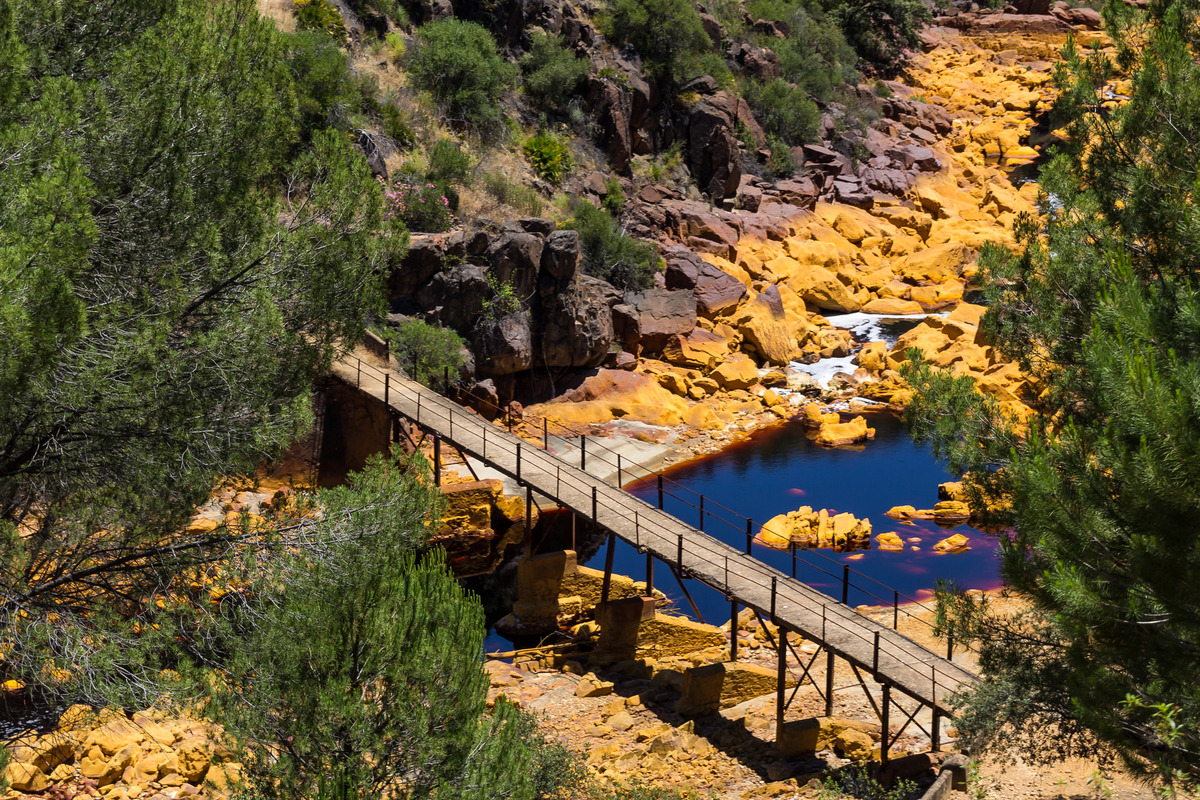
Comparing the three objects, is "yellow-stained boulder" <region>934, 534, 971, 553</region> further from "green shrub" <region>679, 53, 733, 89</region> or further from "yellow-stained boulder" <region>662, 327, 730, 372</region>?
"green shrub" <region>679, 53, 733, 89</region>

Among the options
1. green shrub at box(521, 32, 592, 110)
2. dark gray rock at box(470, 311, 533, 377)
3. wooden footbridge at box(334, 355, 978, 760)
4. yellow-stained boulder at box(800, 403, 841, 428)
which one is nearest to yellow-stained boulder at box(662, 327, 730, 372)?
yellow-stained boulder at box(800, 403, 841, 428)

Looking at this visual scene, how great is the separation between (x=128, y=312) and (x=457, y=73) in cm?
2924

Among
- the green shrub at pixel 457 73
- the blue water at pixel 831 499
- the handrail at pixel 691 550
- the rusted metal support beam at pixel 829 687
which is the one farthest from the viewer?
the green shrub at pixel 457 73

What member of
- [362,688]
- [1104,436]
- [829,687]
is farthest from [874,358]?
[1104,436]

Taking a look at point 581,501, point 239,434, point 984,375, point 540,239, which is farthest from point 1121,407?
point 984,375

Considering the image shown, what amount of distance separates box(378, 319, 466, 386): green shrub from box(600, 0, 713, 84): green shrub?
23213mm

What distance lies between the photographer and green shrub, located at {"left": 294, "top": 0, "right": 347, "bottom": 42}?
3450 centimetres

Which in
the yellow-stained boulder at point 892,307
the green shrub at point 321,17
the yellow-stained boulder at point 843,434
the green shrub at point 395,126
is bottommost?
the yellow-stained boulder at point 843,434

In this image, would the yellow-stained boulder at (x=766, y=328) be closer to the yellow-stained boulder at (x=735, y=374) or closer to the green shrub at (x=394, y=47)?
the yellow-stained boulder at (x=735, y=374)

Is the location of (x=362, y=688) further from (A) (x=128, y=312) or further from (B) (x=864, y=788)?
(B) (x=864, y=788)

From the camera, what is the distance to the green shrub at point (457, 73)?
37.2 meters

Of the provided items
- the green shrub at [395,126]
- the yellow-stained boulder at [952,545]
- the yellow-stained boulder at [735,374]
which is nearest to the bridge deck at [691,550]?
the yellow-stained boulder at [952,545]

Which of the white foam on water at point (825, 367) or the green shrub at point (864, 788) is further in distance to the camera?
the white foam on water at point (825, 367)

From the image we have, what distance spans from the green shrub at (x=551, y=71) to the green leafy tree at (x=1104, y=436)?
30.9m
